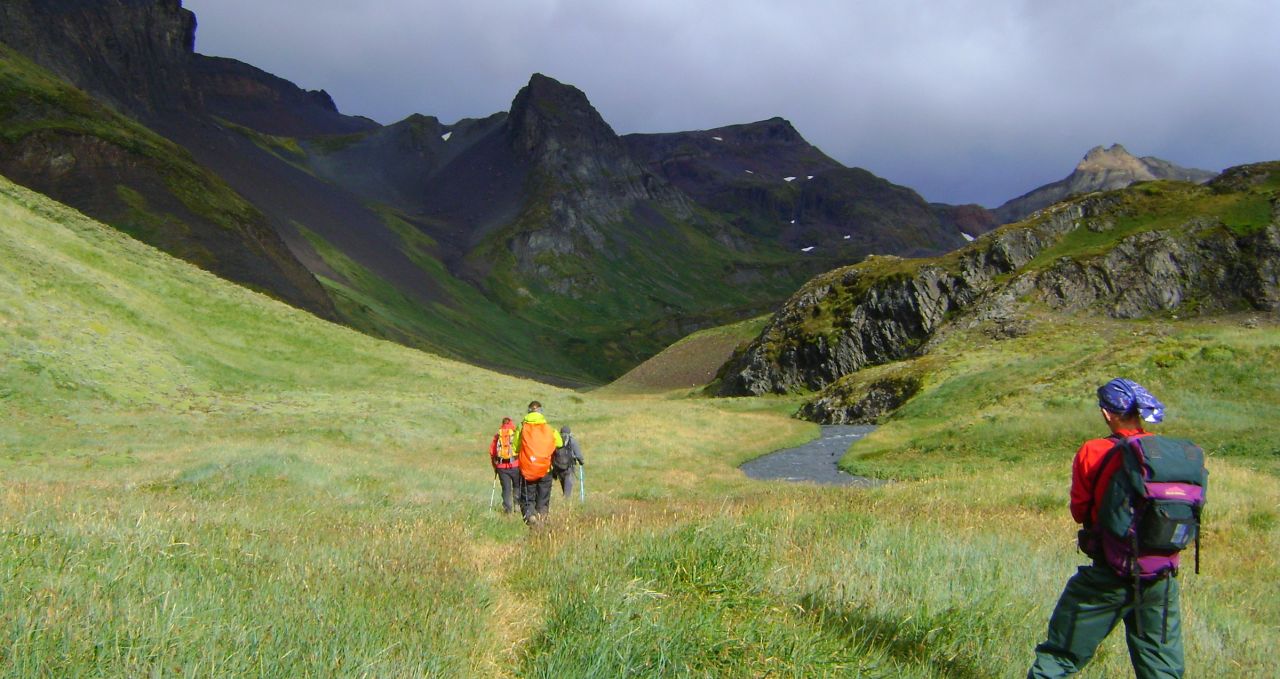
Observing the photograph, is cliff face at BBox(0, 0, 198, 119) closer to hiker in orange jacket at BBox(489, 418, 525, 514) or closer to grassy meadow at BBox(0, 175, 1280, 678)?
grassy meadow at BBox(0, 175, 1280, 678)

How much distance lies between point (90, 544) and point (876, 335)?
84.1 meters

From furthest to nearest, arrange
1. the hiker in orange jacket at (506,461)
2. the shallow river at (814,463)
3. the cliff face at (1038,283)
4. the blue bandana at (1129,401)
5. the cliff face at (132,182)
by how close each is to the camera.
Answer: the cliff face at (132,182), the cliff face at (1038,283), the shallow river at (814,463), the hiker in orange jacket at (506,461), the blue bandana at (1129,401)

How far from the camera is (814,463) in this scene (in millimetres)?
38438

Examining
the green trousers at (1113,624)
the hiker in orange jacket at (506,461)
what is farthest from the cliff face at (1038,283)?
the green trousers at (1113,624)

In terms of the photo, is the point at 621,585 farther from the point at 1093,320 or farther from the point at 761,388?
the point at 761,388

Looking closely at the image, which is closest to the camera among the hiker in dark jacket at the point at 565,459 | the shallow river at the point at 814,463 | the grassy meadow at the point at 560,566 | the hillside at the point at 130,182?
the grassy meadow at the point at 560,566

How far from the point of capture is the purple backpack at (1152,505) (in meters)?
5.06

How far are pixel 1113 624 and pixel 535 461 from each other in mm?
9493

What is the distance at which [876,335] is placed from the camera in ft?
276

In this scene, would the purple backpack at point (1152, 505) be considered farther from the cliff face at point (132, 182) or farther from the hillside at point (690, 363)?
the hillside at point (690, 363)

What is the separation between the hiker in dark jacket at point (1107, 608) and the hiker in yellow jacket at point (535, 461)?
9.15 metres

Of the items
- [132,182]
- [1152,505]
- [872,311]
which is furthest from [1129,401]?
[132,182]

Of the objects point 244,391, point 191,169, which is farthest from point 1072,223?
point 191,169

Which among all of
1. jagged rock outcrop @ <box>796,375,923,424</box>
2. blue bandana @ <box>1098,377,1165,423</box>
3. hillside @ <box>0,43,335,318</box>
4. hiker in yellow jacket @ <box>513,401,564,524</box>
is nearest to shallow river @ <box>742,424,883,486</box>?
jagged rock outcrop @ <box>796,375,923,424</box>
